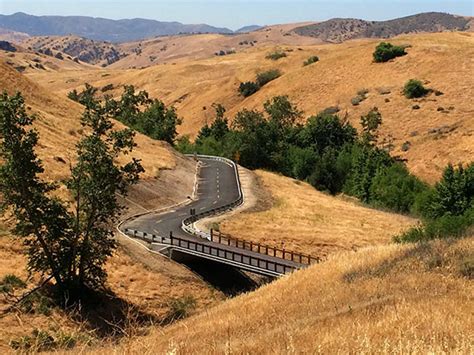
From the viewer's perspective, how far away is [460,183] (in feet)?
171

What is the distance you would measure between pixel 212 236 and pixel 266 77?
99.1m

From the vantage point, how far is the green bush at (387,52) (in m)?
118

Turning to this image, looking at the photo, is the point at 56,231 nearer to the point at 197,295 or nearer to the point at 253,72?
the point at 197,295

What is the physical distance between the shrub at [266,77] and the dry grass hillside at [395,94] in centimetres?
452

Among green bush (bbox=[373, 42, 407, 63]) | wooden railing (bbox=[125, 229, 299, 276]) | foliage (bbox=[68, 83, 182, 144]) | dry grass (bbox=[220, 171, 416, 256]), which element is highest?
green bush (bbox=[373, 42, 407, 63])

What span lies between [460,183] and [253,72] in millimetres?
100133

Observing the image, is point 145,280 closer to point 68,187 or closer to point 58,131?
point 68,187

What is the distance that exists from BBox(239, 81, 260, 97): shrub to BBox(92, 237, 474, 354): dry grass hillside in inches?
4342

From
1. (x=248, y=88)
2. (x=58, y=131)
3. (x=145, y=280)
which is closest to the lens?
(x=145, y=280)

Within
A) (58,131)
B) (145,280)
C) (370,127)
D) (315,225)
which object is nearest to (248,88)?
(370,127)

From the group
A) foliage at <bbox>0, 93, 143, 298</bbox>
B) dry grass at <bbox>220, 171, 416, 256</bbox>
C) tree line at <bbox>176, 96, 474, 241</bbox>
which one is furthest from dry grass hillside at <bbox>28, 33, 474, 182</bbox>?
foliage at <bbox>0, 93, 143, 298</bbox>

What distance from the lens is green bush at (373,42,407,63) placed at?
388ft

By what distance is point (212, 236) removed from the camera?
144ft

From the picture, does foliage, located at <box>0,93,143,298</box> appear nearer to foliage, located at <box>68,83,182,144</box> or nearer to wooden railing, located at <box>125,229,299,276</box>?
wooden railing, located at <box>125,229,299,276</box>
